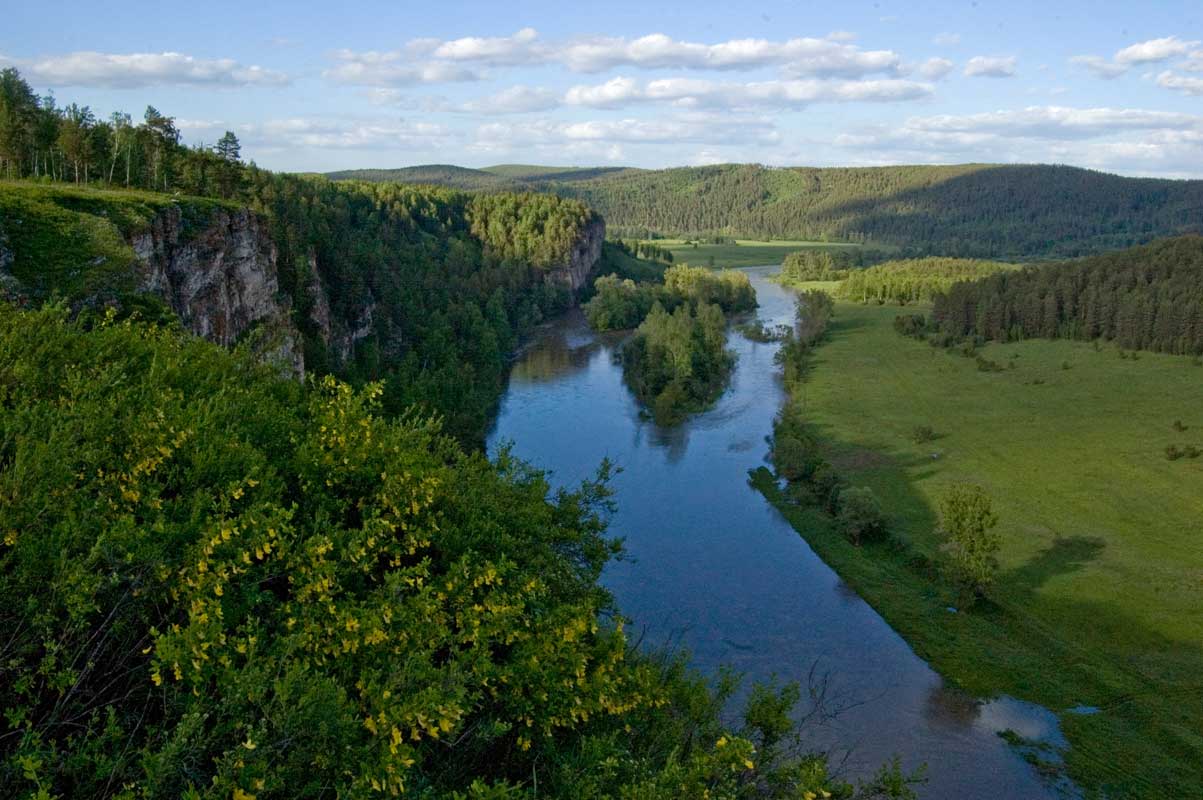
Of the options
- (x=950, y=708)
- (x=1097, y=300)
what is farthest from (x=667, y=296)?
(x=950, y=708)

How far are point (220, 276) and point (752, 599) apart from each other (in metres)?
27.4

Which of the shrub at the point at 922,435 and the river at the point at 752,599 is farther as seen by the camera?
the shrub at the point at 922,435

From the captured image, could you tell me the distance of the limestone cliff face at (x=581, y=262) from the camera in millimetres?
132500

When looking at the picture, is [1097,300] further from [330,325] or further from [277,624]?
[277,624]

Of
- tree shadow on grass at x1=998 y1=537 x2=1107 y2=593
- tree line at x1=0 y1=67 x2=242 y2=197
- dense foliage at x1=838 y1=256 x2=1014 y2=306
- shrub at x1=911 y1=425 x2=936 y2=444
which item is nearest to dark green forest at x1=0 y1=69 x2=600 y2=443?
tree line at x1=0 y1=67 x2=242 y2=197

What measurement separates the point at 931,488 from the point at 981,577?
47.8 feet

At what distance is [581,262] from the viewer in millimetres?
143500

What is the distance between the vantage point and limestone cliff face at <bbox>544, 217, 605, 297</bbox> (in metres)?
132

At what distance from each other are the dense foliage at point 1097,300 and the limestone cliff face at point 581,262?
54.2 metres

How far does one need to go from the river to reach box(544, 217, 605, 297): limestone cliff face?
212ft

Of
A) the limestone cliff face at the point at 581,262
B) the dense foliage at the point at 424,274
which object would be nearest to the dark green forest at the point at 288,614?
the dense foliage at the point at 424,274

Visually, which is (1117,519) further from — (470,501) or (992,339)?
(992,339)

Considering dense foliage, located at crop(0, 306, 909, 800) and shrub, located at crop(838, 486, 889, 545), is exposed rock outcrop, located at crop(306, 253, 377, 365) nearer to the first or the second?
shrub, located at crop(838, 486, 889, 545)

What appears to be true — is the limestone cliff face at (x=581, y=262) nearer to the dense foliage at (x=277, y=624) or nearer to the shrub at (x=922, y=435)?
the shrub at (x=922, y=435)
